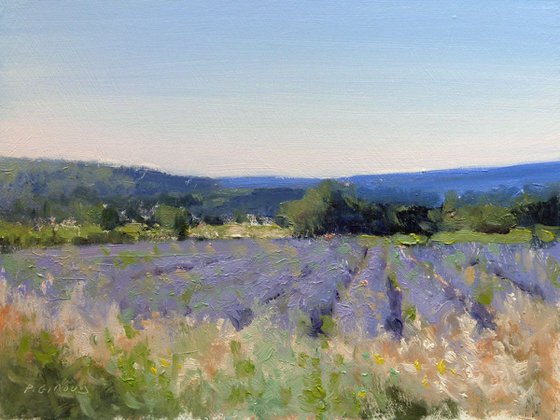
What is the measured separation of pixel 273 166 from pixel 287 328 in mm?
976

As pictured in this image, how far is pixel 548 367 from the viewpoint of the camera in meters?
2.90

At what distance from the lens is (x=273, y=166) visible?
334 centimetres

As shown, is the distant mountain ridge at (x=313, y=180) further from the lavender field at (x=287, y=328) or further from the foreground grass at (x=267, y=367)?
the foreground grass at (x=267, y=367)

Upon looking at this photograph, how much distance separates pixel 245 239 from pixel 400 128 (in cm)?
119

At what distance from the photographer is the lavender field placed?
2871 millimetres

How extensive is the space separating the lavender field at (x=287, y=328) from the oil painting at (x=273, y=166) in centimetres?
2

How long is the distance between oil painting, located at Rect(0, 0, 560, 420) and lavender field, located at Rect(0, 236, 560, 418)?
16 millimetres

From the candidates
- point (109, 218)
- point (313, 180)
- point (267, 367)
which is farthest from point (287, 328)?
point (109, 218)

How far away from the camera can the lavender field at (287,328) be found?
287 cm
